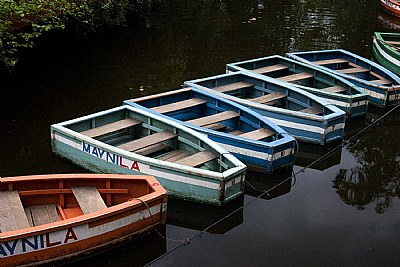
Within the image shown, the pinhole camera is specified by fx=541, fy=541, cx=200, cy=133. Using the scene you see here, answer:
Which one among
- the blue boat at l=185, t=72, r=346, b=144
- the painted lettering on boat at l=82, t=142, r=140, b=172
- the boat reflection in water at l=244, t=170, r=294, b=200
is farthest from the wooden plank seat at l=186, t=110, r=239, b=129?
the painted lettering on boat at l=82, t=142, r=140, b=172

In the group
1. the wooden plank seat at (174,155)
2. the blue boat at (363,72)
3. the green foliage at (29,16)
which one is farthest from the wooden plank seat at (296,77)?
the green foliage at (29,16)

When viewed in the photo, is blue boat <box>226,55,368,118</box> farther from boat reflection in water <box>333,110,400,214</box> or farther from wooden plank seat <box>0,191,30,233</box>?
wooden plank seat <box>0,191,30,233</box>

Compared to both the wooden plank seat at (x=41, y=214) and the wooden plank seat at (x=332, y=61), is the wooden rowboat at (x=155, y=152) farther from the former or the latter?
the wooden plank seat at (x=332, y=61)

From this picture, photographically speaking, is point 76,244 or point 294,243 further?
point 294,243

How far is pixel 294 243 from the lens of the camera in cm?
735

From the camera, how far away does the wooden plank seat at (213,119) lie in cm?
968

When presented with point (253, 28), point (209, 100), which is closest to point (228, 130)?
point (209, 100)

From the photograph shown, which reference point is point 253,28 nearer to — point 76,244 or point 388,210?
point 388,210

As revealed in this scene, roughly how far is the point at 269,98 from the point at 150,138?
334 centimetres

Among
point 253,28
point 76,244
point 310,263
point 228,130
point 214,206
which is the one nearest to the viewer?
point 76,244

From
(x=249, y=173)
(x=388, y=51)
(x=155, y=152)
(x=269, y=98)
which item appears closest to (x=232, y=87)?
(x=269, y=98)

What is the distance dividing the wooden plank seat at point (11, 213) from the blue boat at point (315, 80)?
6753 mm

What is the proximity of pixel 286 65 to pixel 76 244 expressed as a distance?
27.6ft

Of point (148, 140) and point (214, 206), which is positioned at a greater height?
point (148, 140)
